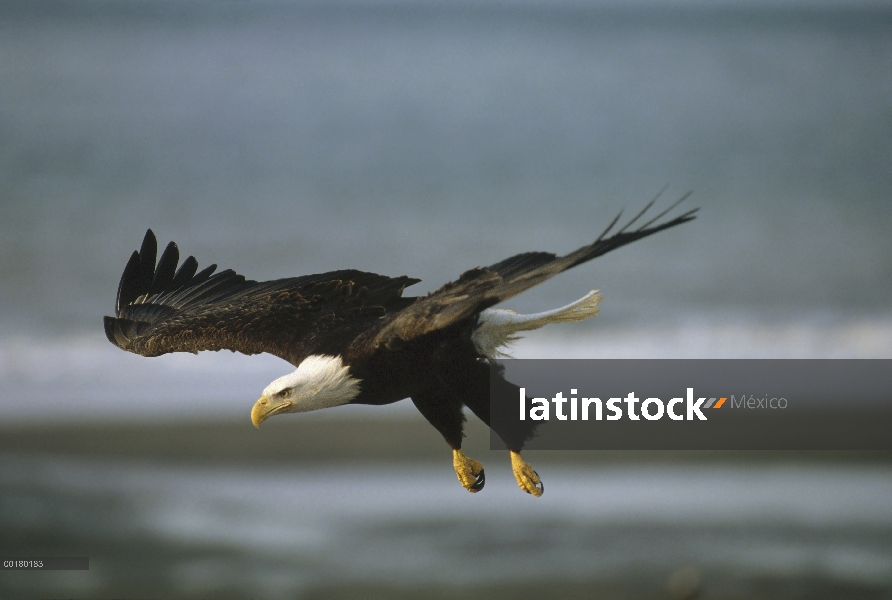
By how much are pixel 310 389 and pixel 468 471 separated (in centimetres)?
117

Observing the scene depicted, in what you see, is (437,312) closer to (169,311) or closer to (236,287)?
(236,287)

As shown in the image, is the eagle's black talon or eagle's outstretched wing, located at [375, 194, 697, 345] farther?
the eagle's black talon

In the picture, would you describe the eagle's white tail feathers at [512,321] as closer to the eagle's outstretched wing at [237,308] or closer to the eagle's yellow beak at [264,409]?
the eagle's outstretched wing at [237,308]

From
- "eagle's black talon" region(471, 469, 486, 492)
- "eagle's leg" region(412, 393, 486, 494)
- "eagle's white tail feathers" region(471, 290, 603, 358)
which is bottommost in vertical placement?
"eagle's black talon" region(471, 469, 486, 492)

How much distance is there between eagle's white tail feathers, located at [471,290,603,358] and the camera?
420 cm

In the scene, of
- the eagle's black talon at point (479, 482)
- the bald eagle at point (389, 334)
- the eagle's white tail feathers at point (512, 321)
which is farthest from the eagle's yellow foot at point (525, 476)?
the eagle's white tail feathers at point (512, 321)

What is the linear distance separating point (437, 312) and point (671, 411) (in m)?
→ 2.31

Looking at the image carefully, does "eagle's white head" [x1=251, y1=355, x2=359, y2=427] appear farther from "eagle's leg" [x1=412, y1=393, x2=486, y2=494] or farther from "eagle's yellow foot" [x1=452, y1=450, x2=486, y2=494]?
"eagle's yellow foot" [x1=452, y1=450, x2=486, y2=494]

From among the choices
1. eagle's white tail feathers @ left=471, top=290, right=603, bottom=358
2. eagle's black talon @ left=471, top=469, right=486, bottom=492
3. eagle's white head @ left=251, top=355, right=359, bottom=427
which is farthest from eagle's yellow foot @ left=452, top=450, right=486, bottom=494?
eagle's white head @ left=251, top=355, right=359, bottom=427

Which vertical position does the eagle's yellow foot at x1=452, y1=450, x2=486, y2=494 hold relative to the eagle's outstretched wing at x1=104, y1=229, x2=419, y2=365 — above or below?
below

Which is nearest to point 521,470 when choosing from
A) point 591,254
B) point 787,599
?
point 591,254

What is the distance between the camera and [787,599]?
12.7 m

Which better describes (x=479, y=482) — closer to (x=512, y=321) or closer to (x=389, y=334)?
(x=512, y=321)

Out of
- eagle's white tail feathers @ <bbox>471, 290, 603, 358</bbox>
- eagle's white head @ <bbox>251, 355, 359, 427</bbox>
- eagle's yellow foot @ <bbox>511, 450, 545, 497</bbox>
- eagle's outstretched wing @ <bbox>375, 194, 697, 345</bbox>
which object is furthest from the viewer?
eagle's yellow foot @ <bbox>511, 450, 545, 497</bbox>
